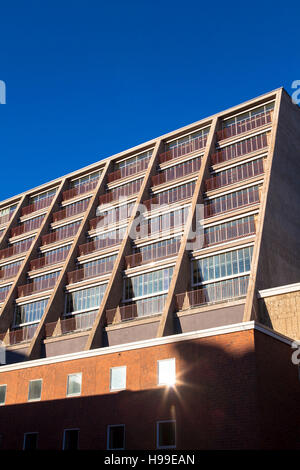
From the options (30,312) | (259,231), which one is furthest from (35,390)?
(30,312)

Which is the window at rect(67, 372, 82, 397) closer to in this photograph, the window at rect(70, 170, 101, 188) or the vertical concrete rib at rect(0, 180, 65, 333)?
the vertical concrete rib at rect(0, 180, 65, 333)

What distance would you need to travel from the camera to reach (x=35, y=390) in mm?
28547

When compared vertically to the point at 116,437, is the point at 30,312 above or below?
above

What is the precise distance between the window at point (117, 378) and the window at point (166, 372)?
2023 millimetres

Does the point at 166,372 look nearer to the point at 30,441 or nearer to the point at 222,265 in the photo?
the point at 30,441

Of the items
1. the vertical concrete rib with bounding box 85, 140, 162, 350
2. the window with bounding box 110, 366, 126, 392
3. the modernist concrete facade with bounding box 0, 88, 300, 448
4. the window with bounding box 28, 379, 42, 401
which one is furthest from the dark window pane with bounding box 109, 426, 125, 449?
the vertical concrete rib with bounding box 85, 140, 162, 350

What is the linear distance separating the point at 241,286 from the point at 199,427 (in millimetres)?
14158

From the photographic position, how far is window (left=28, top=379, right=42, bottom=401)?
28.3 metres

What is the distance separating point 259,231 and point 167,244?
885cm

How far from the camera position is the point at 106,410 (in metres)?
25.1

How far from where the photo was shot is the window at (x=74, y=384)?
26828 millimetres

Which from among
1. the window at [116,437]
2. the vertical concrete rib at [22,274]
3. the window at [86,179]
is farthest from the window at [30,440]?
the window at [86,179]

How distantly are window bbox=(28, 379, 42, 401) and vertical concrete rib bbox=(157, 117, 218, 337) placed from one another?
778 cm
